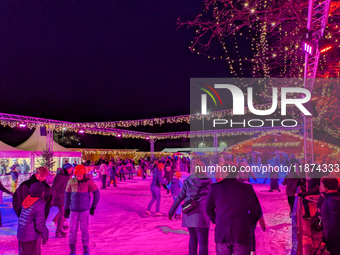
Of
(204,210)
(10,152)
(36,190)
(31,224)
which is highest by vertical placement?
(10,152)

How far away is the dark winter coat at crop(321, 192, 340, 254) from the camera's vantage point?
128 inches

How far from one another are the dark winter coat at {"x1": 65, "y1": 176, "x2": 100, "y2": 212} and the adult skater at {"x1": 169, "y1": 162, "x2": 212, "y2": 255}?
1467 millimetres

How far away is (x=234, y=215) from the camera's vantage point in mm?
2725

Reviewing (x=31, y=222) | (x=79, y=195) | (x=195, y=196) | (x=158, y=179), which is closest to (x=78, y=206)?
(x=79, y=195)

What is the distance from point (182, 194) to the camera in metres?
3.80

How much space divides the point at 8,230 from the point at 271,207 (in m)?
7.02

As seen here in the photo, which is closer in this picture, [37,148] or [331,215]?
[331,215]

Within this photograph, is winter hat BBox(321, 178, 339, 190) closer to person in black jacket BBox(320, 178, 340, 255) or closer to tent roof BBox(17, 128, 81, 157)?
person in black jacket BBox(320, 178, 340, 255)

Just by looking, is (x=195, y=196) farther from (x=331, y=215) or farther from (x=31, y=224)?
(x=31, y=224)

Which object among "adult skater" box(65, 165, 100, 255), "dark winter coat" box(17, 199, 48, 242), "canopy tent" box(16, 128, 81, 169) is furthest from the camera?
"canopy tent" box(16, 128, 81, 169)

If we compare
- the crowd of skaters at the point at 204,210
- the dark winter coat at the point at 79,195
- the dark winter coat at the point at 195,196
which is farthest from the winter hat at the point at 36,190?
the dark winter coat at the point at 195,196

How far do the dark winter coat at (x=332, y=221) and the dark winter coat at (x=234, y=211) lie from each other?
1071 mm

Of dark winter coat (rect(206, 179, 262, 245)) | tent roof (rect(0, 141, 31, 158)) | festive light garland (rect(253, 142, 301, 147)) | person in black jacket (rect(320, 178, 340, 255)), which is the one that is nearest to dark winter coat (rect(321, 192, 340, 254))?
person in black jacket (rect(320, 178, 340, 255))

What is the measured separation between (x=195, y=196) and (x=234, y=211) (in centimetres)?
99
